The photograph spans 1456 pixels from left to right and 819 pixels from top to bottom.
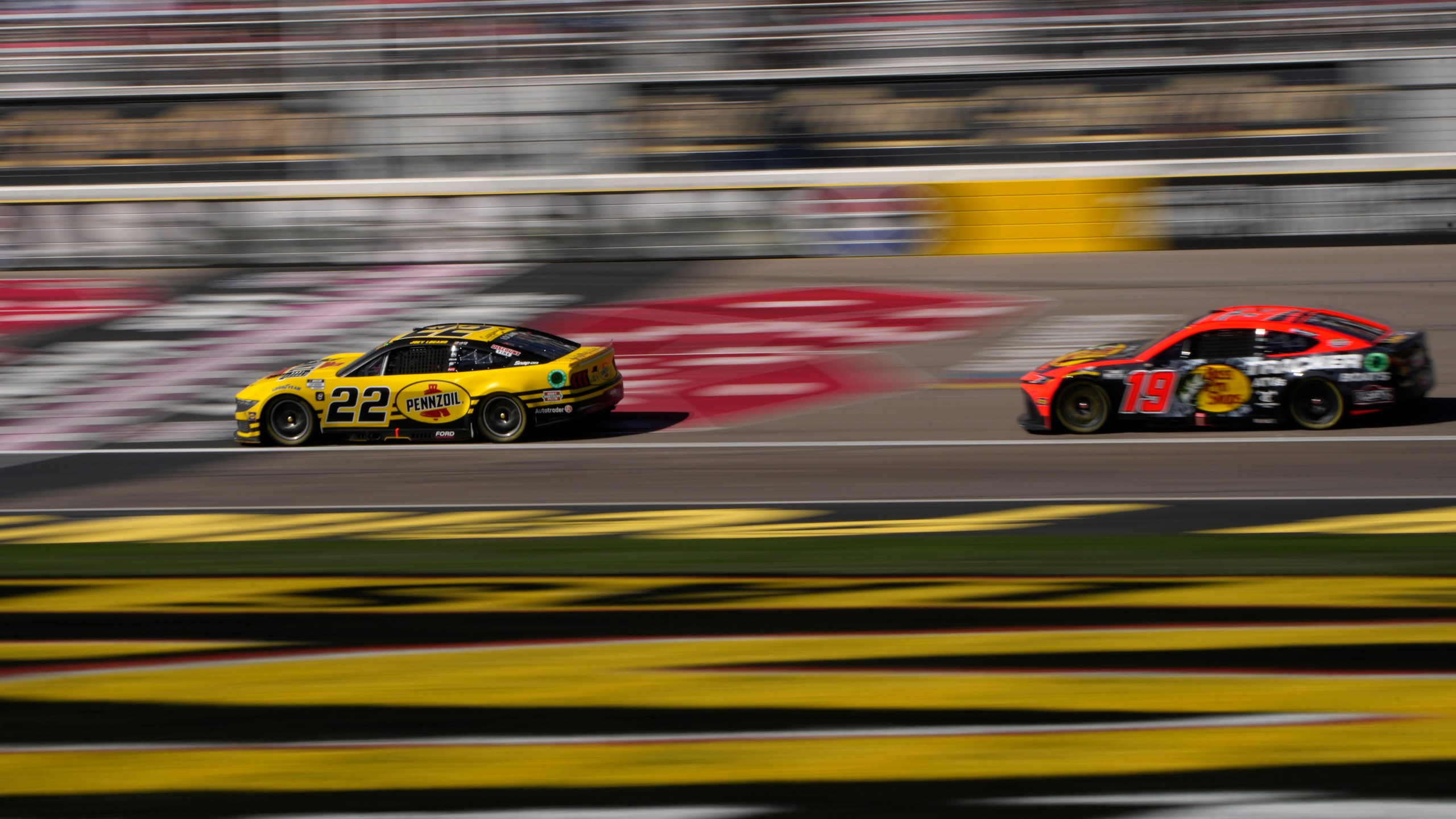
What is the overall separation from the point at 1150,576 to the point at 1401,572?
1136 mm

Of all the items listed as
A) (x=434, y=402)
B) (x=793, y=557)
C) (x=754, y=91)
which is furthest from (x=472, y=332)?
(x=754, y=91)

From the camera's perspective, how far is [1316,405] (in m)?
10.6

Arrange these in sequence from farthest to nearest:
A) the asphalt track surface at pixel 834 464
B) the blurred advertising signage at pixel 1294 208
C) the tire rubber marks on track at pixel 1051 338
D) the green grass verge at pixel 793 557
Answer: the blurred advertising signage at pixel 1294 208
the tire rubber marks on track at pixel 1051 338
the asphalt track surface at pixel 834 464
the green grass verge at pixel 793 557

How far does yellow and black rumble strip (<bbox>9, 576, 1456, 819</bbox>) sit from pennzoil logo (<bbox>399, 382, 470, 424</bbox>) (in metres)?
5.08

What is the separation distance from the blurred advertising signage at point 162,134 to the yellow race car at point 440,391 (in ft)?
34.8

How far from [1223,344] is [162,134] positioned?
1815cm

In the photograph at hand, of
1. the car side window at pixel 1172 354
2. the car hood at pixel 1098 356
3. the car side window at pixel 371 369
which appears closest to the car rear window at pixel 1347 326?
the car side window at pixel 1172 354

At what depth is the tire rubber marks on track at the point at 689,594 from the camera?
20.2 ft

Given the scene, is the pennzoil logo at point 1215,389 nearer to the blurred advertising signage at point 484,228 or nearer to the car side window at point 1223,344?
the car side window at point 1223,344

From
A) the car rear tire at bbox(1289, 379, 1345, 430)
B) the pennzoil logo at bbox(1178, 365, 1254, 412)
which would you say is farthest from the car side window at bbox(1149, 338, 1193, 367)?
the car rear tire at bbox(1289, 379, 1345, 430)

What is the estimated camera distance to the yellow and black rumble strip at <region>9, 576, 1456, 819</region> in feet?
14.3

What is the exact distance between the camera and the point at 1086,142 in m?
19.8

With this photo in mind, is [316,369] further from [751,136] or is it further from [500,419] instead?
[751,136]

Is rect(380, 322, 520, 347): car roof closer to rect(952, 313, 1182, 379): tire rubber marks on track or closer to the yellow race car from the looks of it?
the yellow race car
